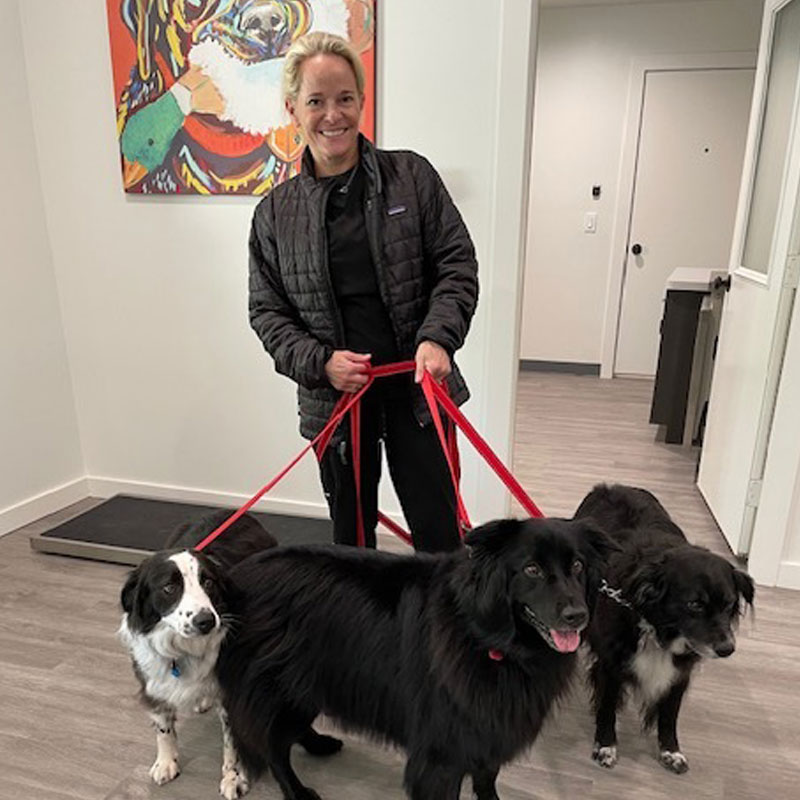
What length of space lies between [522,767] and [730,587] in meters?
0.75

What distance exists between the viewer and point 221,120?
2729mm

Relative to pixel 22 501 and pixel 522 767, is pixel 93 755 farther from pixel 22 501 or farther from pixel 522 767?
pixel 22 501

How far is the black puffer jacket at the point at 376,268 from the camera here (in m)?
1.66

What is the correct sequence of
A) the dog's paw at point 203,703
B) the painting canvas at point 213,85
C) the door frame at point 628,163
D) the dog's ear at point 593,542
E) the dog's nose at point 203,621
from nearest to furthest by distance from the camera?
the dog's ear at point 593,542 → the dog's nose at point 203,621 → the dog's paw at point 203,703 → the painting canvas at point 213,85 → the door frame at point 628,163

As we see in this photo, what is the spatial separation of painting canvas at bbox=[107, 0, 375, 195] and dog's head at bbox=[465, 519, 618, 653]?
1930 millimetres

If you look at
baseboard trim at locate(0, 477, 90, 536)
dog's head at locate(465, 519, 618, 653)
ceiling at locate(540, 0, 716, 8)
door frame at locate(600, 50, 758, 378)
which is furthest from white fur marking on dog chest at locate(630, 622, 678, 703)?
ceiling at locate(540, 0, 716, 8)

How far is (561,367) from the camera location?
604 centimetres

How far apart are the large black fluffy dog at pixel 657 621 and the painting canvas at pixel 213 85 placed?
1.85 meters

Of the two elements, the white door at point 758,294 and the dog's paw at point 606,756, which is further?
the white door at point 758,294

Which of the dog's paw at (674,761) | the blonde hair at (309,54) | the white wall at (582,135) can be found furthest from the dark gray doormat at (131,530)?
the white wall at (582,135)

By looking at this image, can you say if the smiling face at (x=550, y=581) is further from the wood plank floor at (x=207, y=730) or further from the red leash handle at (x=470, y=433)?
the wood plank floor at (x=207, y=730)

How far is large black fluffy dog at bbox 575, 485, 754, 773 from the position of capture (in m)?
1.52

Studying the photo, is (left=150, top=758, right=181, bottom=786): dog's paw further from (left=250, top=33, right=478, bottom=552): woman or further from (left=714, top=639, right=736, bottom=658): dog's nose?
(left=714, top=639, right=736, bottom=658): dog's nose

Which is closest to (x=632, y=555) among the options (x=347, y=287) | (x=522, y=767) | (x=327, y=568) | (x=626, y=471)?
(x=522, y=767)
